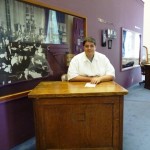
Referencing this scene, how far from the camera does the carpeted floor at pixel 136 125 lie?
2.34 meters

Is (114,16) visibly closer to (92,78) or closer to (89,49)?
(89,49)

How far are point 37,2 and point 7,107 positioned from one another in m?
1.33

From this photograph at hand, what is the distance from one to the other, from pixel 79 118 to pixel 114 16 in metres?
3.41

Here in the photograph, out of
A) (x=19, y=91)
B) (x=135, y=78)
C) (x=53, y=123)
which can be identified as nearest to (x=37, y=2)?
(x=19, y=91)

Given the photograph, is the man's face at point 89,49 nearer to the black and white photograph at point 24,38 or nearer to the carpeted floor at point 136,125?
the black and white photograph at point 24,38

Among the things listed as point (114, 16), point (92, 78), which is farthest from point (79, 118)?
point (114, 16)

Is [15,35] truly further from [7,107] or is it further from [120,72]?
[120,72]

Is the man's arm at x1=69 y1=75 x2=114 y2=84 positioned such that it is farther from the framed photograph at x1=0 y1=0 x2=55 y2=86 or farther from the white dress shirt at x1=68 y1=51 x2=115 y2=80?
the framed photograph at x1=0 y1=0 x2=55 y2=86

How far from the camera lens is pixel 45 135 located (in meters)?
1.84

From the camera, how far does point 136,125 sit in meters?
2.91

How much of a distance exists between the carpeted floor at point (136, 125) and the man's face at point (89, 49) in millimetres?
1214

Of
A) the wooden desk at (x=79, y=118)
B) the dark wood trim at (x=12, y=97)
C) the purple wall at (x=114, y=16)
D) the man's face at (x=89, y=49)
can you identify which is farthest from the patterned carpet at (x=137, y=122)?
the dark wood trim at (x=12, y=97)

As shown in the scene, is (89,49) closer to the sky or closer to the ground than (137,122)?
closer to the sky

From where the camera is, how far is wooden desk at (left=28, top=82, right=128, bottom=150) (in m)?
1.76
